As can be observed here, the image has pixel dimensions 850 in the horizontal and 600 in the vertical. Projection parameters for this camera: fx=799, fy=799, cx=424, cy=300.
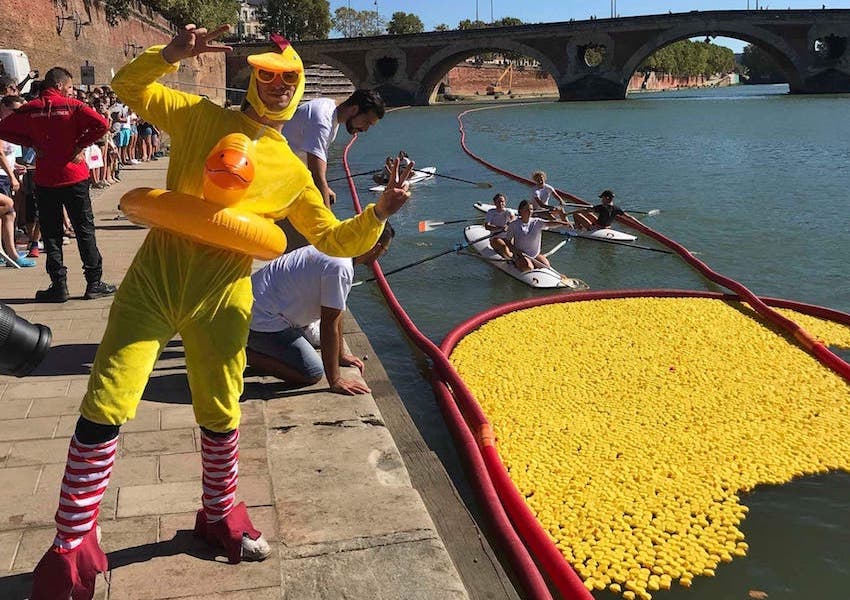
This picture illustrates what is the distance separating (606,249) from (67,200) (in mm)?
8699

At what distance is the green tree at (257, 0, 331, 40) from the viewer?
86.1m

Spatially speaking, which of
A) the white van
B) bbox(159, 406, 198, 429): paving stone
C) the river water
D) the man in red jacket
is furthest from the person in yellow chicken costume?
the white van

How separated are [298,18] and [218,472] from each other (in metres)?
90.7

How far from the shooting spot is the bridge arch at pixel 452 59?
211 feet

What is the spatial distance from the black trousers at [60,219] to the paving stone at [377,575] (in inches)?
164

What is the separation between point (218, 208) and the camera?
2.71 m

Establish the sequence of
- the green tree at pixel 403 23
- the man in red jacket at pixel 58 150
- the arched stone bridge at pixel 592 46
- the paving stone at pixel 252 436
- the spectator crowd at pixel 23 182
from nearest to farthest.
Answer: the paving stone at pixel 252 436
the man in red jacket at pixel 58 150
the spectator crowd at pixel 23 182
the arched stone bridge at pixel 592 46
the green tree at pixel 403 23

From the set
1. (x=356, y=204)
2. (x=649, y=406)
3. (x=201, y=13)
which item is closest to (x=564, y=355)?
(x=649, y=406)

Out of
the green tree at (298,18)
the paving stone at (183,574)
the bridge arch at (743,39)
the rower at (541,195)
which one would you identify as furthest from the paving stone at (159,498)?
the green tree at (298,18)

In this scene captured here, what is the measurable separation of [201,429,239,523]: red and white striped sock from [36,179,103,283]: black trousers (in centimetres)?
396

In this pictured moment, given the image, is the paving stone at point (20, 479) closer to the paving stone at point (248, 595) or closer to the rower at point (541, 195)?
the paving stone at point (248, 595)

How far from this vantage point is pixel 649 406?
564 cm

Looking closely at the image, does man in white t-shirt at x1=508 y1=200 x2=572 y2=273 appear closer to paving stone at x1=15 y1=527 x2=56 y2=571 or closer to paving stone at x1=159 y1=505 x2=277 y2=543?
paving stone at x1=159 y1=505 x2=277 y2=543

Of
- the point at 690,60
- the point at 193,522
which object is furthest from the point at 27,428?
the point at 690,60
